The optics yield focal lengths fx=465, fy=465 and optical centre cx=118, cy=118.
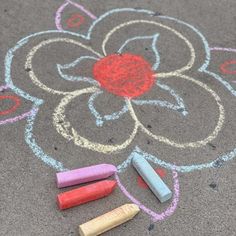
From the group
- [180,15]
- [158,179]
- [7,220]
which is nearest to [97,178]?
[158,179]

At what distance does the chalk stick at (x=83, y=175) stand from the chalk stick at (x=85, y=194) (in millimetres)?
57

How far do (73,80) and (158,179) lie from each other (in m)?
1.06

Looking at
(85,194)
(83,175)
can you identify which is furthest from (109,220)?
(83,175)

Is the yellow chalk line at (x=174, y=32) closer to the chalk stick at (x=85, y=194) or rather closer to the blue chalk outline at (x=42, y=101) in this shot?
the blue chalk outline at (x=42, y=101)

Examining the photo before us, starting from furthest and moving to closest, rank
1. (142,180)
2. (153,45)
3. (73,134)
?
1. (153,45)
2. (73,134)
3. (142,180)

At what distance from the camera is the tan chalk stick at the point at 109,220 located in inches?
103

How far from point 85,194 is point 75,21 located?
1750 millimetres

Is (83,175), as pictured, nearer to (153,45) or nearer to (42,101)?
(42,101)

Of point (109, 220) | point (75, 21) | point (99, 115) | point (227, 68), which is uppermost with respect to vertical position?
point (75, 21)

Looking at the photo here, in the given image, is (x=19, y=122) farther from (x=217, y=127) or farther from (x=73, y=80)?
(x=217, y=127)

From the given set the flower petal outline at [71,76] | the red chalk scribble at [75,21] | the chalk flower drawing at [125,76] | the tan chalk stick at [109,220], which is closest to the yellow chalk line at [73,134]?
the chalk flower drawing at [125,76]

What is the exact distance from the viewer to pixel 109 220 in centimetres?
265

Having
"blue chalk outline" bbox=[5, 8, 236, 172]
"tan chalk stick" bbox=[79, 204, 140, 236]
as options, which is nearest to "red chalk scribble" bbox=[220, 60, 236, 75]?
"blue chalk outline" bbox=[5, 8, 236, 172]

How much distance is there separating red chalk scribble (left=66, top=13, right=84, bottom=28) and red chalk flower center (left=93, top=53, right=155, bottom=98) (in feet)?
1.57
